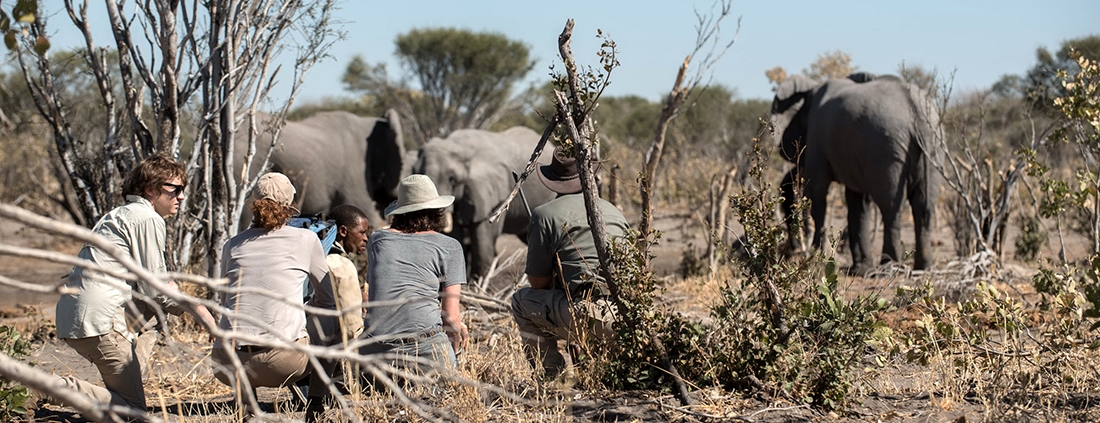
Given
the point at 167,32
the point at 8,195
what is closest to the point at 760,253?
the point at 167,32

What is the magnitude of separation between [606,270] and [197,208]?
146 inches

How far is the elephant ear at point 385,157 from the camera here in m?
13.3

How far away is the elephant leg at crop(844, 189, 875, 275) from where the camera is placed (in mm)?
11118

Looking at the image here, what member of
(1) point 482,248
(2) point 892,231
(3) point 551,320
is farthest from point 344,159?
(3) point 551,320

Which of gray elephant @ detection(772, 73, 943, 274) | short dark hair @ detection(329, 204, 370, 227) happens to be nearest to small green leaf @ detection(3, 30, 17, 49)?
short dark hair @ detection(329, 204, 370, 227)

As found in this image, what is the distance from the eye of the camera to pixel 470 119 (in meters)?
30.3

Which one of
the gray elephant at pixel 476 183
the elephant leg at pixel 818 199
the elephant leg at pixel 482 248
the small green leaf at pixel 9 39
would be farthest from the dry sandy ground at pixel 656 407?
the elephant leg at pixel 818 199

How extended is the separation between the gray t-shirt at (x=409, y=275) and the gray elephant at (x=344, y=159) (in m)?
7.47

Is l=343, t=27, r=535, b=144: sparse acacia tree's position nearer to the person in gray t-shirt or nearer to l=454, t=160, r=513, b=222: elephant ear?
l=454, t=160, r=513, b=222: elephant ear

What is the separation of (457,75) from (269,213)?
86.0ft

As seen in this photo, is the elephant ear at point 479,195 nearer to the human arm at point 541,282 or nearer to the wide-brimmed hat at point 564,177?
the wide-brimmed hat at point 564,177

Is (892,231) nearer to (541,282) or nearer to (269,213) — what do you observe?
(541,282)

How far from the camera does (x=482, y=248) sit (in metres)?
11.8

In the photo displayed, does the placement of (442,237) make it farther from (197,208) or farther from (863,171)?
(863,171)
